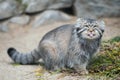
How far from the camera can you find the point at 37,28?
36.2 feet

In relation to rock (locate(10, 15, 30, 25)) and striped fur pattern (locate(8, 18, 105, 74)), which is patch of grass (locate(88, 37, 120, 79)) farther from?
rock (locate(10, 15, 30, 25))

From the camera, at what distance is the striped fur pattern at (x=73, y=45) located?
6477 mm

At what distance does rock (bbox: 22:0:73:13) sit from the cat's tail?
404 cm

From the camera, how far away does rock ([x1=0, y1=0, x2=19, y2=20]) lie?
11.1 metres

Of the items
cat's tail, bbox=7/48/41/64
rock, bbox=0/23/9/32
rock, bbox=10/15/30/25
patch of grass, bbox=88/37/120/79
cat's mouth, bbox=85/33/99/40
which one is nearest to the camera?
cat's mouth, bbox=85/33/99/40

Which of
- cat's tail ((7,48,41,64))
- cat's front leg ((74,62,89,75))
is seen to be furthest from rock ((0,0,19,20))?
cat's front leg ((74,62,89,75))

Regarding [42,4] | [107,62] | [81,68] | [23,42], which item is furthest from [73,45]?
[42,4]

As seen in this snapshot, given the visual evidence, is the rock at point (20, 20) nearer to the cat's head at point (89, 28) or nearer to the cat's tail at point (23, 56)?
the cat's tail at point (23, 56)

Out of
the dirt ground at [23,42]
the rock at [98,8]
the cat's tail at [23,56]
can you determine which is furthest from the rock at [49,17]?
the cat's tail at [23,56]

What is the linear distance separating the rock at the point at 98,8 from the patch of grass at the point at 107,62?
319cm

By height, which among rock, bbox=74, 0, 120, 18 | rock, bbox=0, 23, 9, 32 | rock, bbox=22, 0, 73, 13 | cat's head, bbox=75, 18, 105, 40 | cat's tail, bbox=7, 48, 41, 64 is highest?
rock, bbox=22, 0, 73, 13

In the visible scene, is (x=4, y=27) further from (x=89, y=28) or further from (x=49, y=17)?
(x=89, y=28)

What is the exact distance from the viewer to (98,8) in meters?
11.2

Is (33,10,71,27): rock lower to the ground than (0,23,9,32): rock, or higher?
higher
